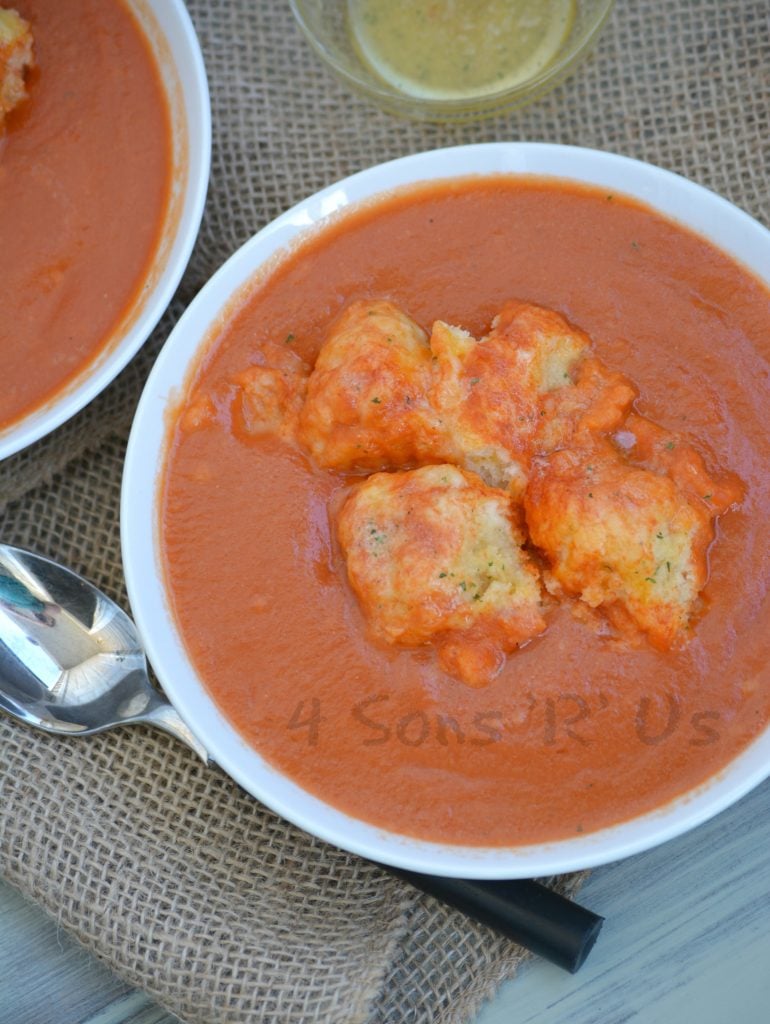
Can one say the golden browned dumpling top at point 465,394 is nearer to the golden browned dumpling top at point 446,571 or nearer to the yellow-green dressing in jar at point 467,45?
the golden browned dumpling top at point 446,571

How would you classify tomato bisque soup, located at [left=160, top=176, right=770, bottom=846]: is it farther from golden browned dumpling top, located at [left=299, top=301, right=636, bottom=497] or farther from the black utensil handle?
the black utensil handle

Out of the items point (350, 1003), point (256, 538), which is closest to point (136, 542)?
point (256, 538)

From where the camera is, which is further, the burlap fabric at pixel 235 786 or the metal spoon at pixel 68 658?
the metal spoon at pixel 68 658

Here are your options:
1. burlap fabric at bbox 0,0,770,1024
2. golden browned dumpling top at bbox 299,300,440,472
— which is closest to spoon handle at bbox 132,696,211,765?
burlap fabric at bbox 0,0,770,1024

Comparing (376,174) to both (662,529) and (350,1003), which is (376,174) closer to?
(662,529)

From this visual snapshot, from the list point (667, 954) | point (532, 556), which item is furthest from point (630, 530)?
point (667, 954)

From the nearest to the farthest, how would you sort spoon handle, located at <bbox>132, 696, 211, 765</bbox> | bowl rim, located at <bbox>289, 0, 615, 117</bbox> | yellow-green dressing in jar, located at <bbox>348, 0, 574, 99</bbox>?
spoon handle, located at <bbox>132, 696, 211, 765</bbox> < bowl rim, located at <bbox>289, 0, 615, 117</bbox> < yellow-green dressing in jar, located at <bbox>348, 0, 574, 99</bbox>

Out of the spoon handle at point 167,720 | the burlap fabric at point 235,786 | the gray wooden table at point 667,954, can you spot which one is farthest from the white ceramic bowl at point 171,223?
the gray wooden table at point 667,954
